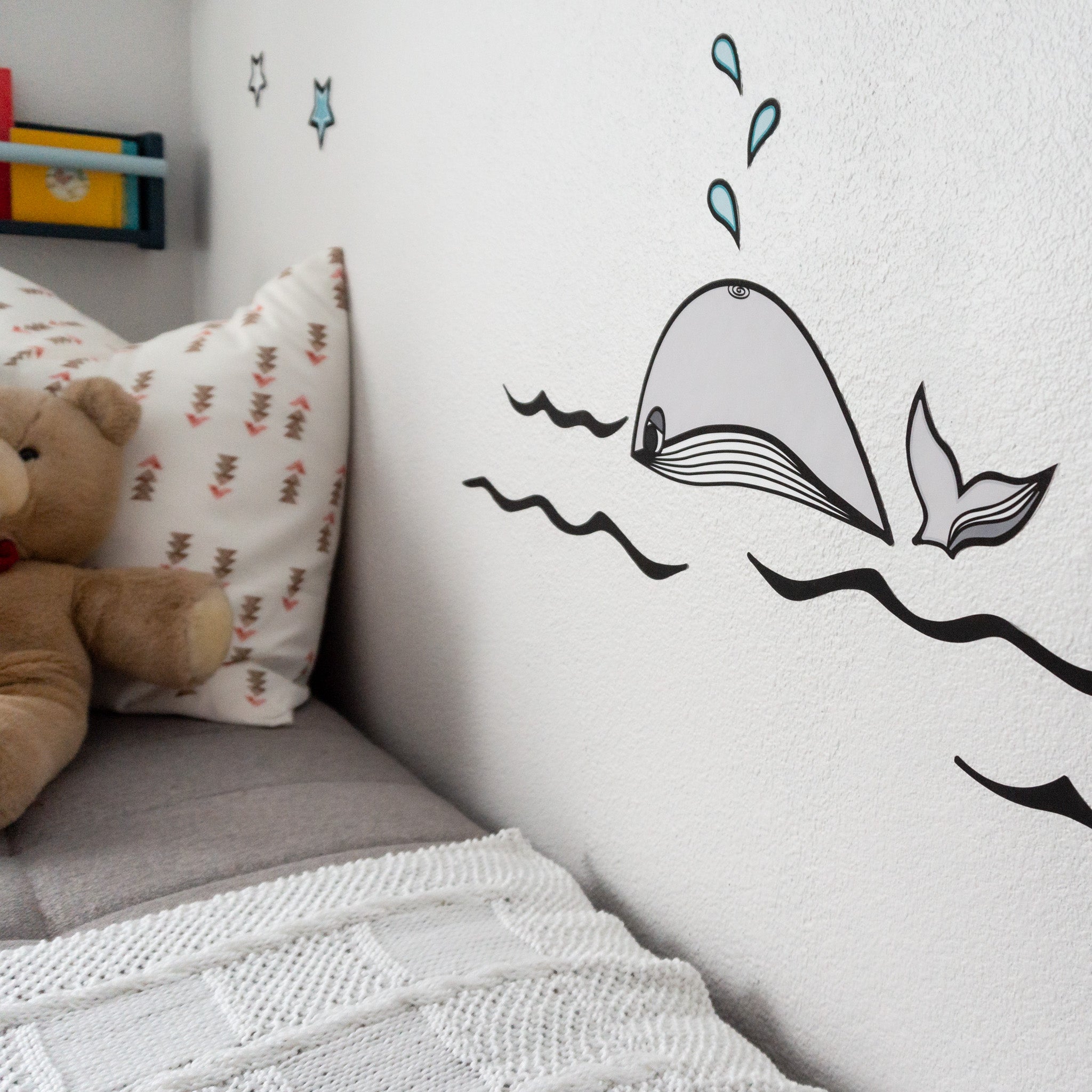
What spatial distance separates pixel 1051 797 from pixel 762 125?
0.48 meters

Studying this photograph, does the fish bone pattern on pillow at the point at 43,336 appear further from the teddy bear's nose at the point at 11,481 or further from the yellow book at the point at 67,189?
the yellow book at the point at 67,189

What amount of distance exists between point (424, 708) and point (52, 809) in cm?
42

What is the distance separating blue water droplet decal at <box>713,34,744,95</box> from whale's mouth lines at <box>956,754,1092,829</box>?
50 cm

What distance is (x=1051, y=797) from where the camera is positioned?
563mm

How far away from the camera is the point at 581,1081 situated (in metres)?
0.61

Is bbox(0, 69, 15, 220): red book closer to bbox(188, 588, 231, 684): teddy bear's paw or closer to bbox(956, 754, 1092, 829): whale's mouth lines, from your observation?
bbox(188, 588, 231, 684): teddy bear's paw

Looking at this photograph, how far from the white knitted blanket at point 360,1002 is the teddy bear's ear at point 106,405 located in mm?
559

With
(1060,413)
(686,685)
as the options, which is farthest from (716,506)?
(1060,413)

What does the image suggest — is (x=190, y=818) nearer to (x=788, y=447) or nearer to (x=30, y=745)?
(x=30, y=745)

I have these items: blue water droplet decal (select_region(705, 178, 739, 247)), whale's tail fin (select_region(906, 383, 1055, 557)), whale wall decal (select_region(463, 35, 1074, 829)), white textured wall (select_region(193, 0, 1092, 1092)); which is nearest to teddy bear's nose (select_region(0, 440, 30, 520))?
white textured wall (select_region(193, 0, 1092, 1092))

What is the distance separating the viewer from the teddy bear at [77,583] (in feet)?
3.28

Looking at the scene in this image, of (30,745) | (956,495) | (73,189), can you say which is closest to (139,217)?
(73,189)

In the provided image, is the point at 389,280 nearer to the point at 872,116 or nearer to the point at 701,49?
the point at 701,49

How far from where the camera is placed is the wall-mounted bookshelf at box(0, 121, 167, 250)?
160cm
